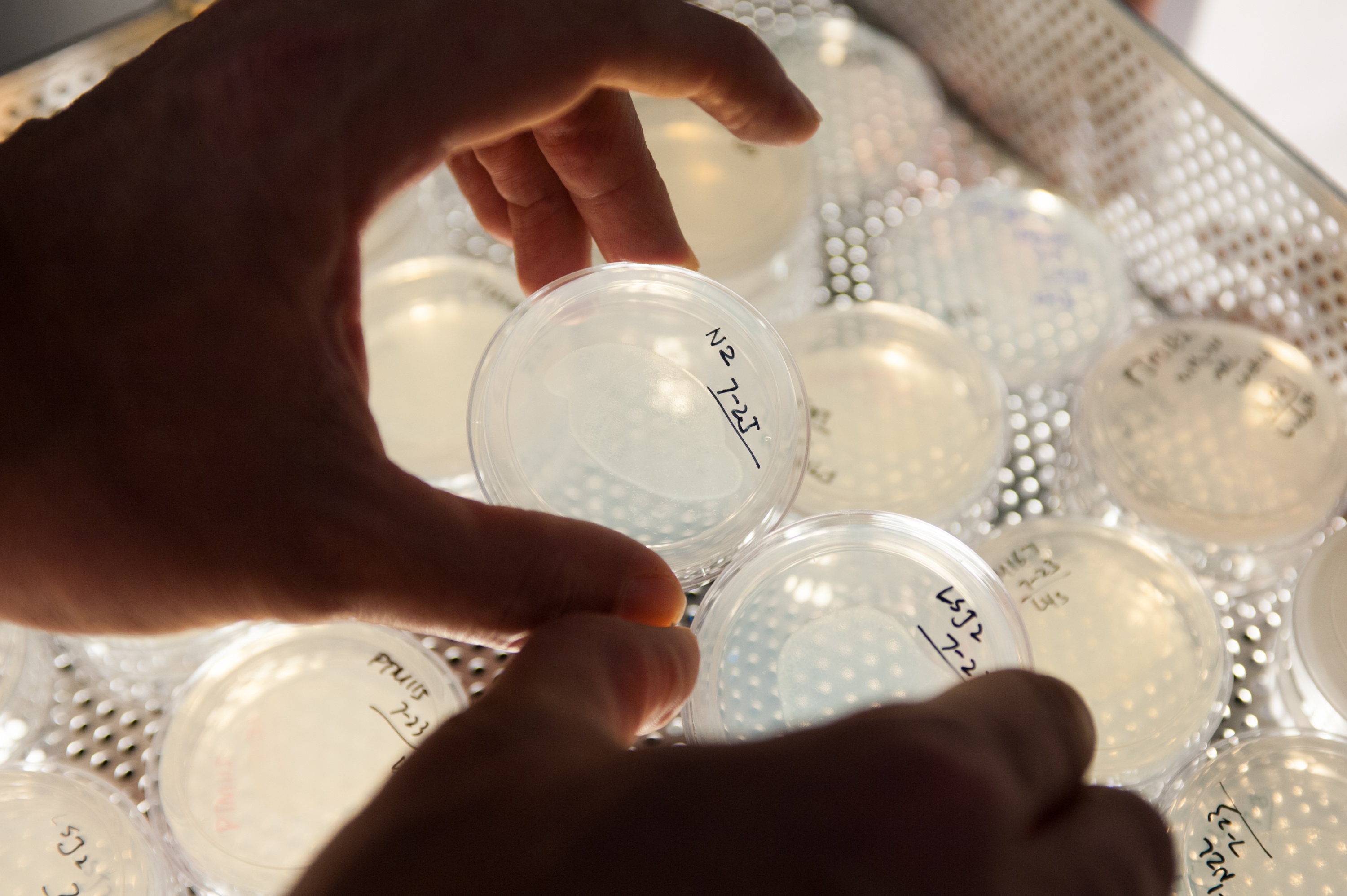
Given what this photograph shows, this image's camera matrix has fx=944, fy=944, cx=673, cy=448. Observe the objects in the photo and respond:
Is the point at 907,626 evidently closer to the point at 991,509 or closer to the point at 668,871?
the point at 991,509

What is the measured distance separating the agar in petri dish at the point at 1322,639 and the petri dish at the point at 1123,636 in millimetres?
70

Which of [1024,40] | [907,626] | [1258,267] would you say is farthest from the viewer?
[1024,40]

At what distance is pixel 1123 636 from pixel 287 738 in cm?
87

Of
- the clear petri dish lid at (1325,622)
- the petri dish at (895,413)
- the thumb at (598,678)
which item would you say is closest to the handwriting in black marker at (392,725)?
the thumb at (598,678)

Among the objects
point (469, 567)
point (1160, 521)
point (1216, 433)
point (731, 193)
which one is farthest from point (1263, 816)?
point (731, 193)

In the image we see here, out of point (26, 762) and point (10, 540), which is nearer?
point (10, 540)

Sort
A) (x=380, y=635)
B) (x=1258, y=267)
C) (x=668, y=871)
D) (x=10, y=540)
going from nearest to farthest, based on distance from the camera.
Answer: (x=668, y=871)
(x=10, y=540)
(x=380, y=635)
(x=1258, y=267)

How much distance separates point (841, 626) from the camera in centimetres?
89

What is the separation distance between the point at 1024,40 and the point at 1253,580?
2.46 feet

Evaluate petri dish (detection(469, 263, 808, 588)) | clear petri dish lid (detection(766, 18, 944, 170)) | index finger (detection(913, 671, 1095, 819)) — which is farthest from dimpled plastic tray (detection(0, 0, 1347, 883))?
index finger (detection(913, 671, 1095, 819))

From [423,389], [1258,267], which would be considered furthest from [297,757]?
[1258,267]

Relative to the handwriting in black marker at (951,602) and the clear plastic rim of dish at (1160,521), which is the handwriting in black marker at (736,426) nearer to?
the handwriting in black marker at (951,602)

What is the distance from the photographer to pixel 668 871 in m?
0.46

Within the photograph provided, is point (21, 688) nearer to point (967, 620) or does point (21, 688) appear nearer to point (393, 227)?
point (393, 227)
